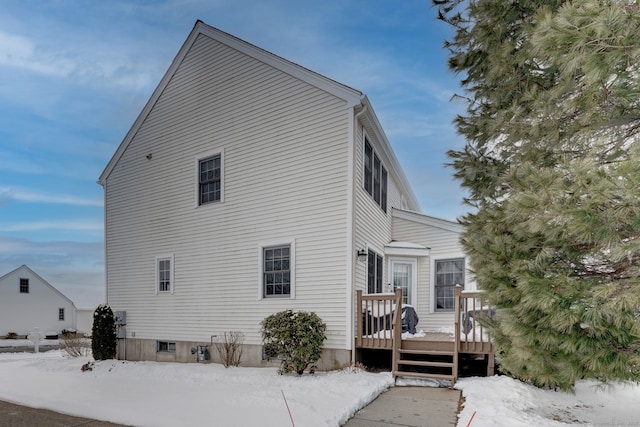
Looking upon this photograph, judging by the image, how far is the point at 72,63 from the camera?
11828mm

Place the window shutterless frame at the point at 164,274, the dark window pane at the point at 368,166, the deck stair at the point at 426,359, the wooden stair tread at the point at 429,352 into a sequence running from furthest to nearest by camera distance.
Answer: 1. the window shutterless frame at the point at 164,274
2. the dark window pane at the point at 368,166
3. the wooden stair tread at the point at 429,352
4. the deck stair at the point at 426,359

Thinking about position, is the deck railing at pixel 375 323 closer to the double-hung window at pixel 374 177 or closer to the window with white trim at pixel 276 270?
the window with white trim at pixel 276 270

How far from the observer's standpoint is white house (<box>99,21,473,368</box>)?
360 inches

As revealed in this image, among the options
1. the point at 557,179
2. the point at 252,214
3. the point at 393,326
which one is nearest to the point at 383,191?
the point at 252,214

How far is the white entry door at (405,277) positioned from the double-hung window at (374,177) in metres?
1.75

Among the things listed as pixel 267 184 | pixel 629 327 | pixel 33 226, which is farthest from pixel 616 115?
pixel 33 226

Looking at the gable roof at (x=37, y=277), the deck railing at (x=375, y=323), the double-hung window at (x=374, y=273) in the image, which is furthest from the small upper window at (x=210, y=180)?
the gable roof at (x=37, y=277)

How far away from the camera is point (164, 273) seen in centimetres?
1220

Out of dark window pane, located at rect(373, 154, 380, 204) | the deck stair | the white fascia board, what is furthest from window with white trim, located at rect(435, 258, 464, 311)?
the deck stair

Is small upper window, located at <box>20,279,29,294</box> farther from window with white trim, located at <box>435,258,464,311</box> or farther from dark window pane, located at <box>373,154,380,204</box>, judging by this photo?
window with white trim, located at <box>435,258,464,311</box>

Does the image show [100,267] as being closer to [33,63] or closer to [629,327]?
[33,63]

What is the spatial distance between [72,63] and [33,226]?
911 centimetres

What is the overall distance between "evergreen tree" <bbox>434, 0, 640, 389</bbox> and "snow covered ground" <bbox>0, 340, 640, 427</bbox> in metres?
1.17

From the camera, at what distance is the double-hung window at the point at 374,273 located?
10.2 metres
